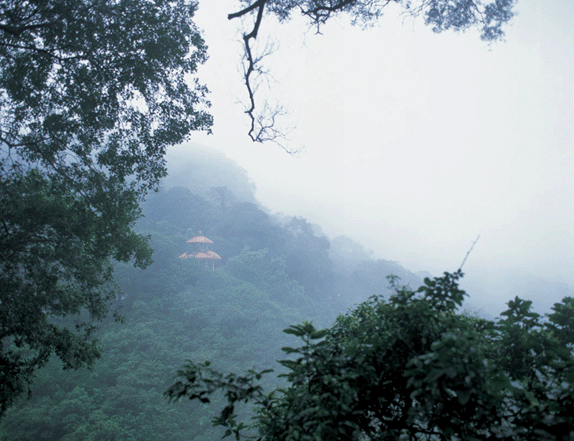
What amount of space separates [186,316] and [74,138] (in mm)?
14510

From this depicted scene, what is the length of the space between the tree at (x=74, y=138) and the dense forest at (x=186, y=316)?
931 millimetres

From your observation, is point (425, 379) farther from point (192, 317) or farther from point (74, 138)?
point (192, 317)

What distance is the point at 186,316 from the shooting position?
56.9ft

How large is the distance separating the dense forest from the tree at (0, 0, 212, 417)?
0.93 meters

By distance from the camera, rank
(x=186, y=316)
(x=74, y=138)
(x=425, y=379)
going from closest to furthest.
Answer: (x=425, y=379)
(x=74, y=138)
(x=186, y=316)

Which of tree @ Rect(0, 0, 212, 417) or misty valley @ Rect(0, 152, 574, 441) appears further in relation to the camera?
misty valley @ Rect(0, 152, 574, 441)

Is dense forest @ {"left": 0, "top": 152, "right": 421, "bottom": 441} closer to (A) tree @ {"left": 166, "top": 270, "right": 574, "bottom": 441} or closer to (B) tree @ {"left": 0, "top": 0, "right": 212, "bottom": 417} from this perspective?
(B) tree @ {"left": 0, "top": 0, "right": 212, "bottom": 417}

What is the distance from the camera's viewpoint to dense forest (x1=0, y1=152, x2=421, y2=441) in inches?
383

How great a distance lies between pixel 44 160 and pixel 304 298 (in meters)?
21.7

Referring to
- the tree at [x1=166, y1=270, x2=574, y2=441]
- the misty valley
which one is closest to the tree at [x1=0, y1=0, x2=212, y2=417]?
the misty valley

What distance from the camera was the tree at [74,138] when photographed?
11.6 ft

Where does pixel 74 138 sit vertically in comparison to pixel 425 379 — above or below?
above

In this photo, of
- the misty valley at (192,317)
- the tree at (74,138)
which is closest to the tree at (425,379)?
the misty valley at (192,317)

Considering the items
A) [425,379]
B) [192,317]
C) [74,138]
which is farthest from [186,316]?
[425,379]
